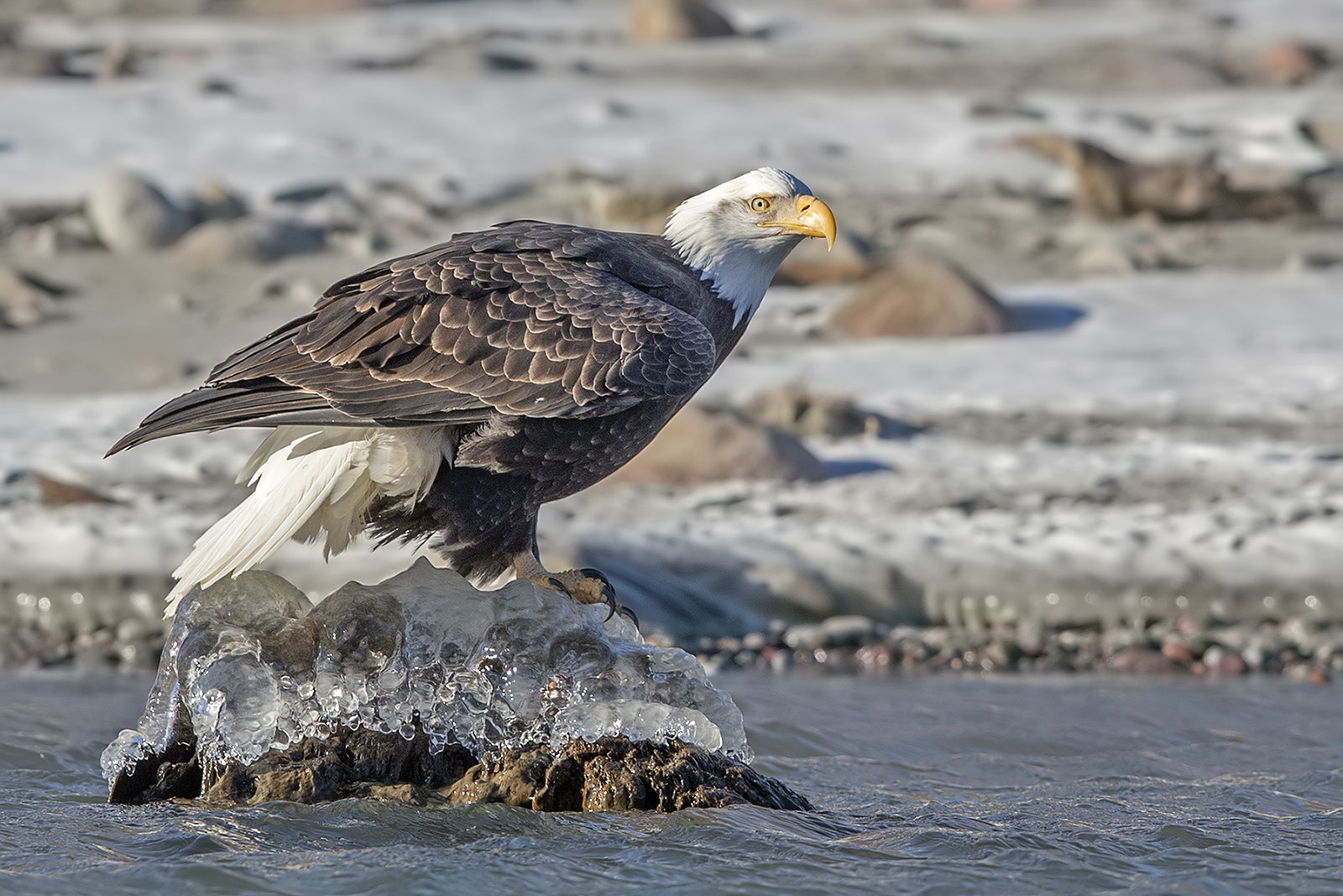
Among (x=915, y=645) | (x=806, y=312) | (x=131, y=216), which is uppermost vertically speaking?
(x=131, y=216)

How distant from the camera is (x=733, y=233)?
4.90 meters

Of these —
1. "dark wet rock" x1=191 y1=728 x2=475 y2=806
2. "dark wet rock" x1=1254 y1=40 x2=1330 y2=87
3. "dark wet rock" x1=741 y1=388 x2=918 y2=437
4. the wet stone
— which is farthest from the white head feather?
"dark wet rock" x1=1254 y1=40 x2=1330 y2=87

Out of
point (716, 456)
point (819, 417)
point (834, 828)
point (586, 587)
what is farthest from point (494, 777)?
point (819, 417)

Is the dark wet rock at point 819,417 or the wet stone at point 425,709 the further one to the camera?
the dark wet rock at point 819,417

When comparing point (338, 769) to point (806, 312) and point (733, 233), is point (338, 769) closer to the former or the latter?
point (733, 233)

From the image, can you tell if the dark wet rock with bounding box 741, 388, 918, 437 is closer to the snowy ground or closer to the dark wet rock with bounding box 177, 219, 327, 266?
the snowy ground

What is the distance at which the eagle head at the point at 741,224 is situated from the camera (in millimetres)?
4887

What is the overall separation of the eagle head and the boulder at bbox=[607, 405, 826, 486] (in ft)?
10.4

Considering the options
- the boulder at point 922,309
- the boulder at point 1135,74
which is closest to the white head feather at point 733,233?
the boulder at point 922,309

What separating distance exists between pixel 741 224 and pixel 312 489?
1.45 metres

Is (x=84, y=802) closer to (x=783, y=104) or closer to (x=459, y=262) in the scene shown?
(x=459, y=262)

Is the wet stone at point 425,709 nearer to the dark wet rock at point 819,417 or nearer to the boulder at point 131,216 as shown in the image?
the dark wet rock at point 819,417

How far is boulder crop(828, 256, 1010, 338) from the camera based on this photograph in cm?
1060

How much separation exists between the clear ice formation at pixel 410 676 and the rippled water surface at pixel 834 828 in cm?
22
